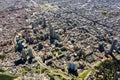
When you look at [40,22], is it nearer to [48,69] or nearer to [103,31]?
[103,31]

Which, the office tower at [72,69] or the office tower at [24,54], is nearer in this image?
the office tower at [72,69]

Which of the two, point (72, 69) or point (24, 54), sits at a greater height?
point (24, 54)

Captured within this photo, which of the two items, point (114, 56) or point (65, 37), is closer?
point (114, 56)

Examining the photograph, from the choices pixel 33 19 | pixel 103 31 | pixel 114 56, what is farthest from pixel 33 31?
pixel 114 56

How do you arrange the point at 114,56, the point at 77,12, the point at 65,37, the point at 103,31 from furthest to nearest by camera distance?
1. the point at 77,12
2. the point at 103,31
3. the point at 65,37
4. the point at 114,56

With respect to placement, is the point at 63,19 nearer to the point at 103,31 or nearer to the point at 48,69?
the point at 103,31

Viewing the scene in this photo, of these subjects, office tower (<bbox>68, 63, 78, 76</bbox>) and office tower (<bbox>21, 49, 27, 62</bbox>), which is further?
office tower (<bbox>21, 49, 27, 62</bbox>)

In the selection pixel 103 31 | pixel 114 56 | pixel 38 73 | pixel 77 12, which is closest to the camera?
pixel 38 73

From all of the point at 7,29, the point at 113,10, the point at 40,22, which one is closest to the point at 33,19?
the point at 40,22

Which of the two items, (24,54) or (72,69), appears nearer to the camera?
(72,69)
